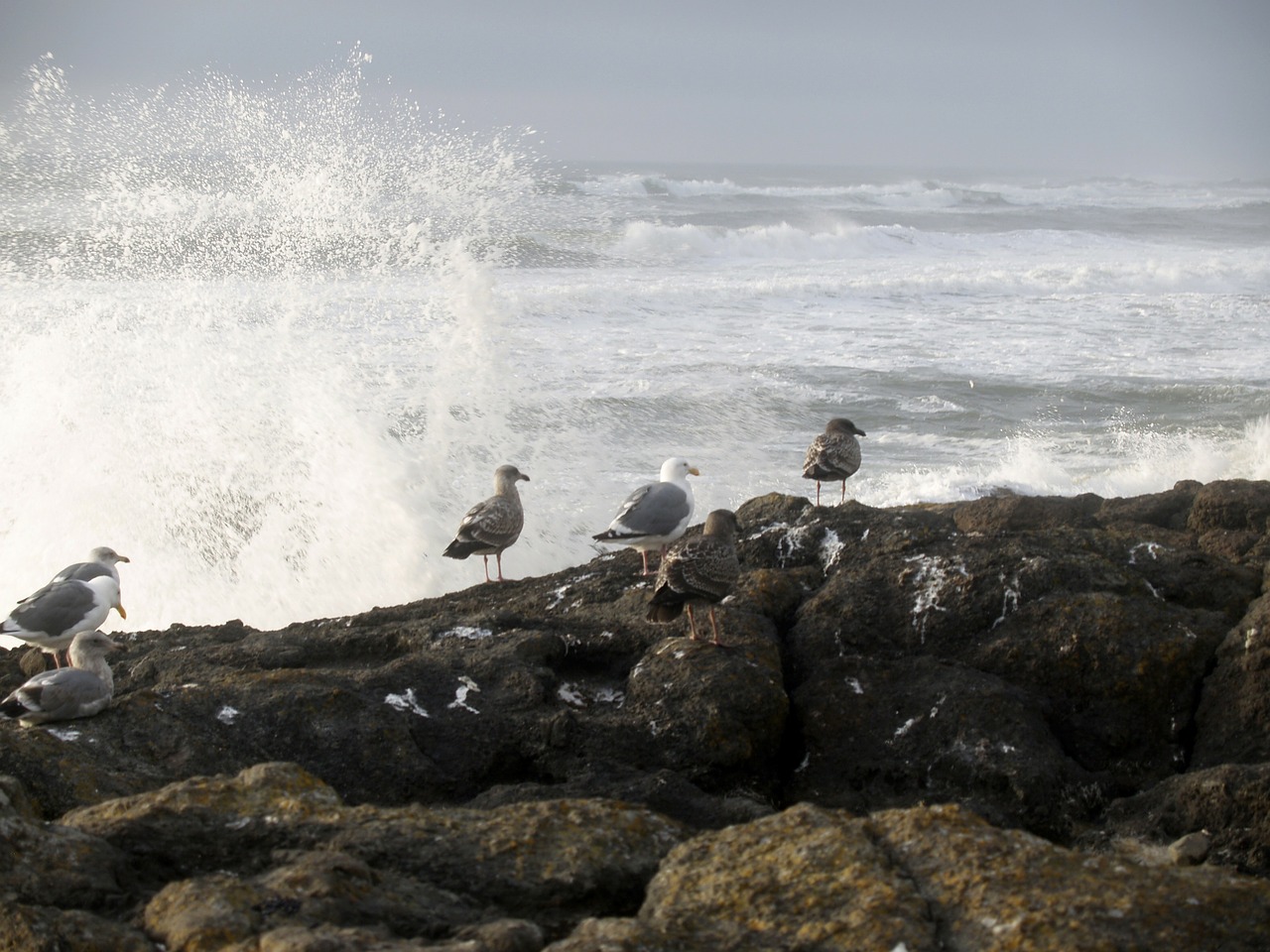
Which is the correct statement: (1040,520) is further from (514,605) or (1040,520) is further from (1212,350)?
(1212,350)

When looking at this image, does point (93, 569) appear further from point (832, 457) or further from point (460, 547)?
point (832, 457)

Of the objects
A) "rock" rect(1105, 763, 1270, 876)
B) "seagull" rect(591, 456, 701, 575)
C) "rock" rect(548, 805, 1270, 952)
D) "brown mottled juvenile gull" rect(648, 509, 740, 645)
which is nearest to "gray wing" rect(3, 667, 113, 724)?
"brown mottled juvenile gull" rect(648, 509, 740, 645)

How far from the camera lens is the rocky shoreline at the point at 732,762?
2.23m

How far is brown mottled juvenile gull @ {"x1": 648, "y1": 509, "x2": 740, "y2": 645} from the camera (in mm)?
4543

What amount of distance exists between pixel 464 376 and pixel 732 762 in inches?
414

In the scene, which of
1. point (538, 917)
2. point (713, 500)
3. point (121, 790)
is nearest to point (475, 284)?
point (713, 500)

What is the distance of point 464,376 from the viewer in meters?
13.9

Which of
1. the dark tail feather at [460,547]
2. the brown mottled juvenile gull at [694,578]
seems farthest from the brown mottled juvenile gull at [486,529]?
the brown mottled juvenile gull at [694,578]

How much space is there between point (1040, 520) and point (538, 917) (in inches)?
198

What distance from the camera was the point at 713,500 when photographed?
34.5 ft

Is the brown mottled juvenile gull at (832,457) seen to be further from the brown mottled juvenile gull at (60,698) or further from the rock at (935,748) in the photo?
the brown mottled juvenile gull at (60,698)

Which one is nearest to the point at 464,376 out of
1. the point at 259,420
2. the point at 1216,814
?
the point at 259,420

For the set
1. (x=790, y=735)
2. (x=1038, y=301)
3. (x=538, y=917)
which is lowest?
(x=790, y=735)

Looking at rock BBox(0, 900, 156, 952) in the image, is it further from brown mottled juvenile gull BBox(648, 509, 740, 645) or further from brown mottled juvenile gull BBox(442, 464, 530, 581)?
brown mottled juvenile gull BBox(442, 464, 530, 581)
